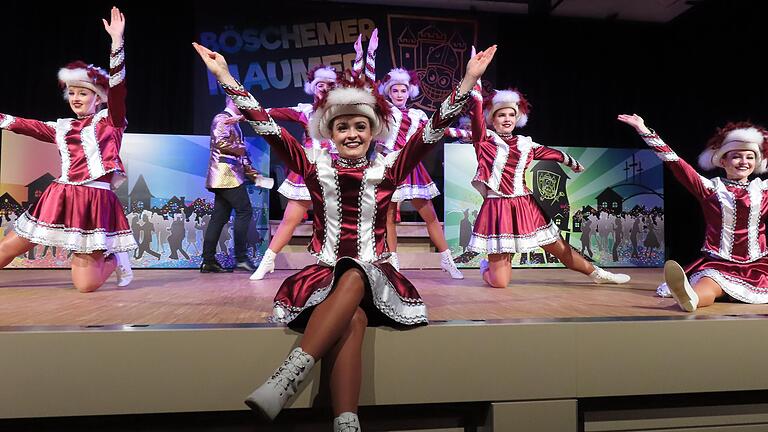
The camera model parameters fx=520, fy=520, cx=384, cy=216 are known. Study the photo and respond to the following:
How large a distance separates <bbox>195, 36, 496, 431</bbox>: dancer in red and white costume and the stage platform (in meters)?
0.13

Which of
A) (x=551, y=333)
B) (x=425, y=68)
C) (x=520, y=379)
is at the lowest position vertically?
(x=520, y=379)

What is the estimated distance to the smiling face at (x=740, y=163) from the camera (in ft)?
8.83

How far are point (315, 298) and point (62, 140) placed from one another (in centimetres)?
200

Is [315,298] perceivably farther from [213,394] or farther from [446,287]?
[446,287]

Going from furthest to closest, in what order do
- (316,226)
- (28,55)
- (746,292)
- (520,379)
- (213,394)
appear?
(28,55), (746,292), (316,226), (520,379), (213,394)

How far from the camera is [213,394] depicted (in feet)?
5.52

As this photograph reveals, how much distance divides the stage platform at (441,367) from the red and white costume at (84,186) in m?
0.59

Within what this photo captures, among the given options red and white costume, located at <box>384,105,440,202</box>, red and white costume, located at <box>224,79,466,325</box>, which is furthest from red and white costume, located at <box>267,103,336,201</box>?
red and white costume, located at <box>224,79,466,325</box>

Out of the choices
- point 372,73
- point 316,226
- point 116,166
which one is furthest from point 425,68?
point 316,226

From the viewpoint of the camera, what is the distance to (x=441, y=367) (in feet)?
5.85

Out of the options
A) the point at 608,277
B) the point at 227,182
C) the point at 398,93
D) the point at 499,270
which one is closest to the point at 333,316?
the point at 499,270

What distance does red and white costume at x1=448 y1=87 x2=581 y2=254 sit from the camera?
3.09 m

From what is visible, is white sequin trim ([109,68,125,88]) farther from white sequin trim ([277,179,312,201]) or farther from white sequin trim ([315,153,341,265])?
white sequin trim ([315,153,341,265])

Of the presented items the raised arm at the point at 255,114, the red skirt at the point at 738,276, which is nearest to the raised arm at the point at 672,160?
the red skirt at the point at 738,276
